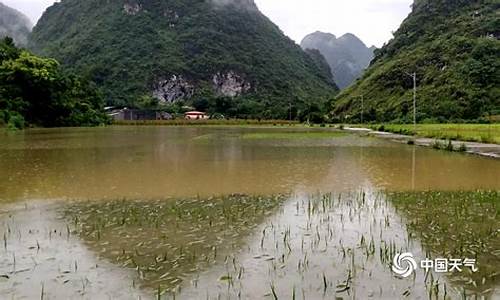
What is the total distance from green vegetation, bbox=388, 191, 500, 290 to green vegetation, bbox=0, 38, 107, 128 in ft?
175

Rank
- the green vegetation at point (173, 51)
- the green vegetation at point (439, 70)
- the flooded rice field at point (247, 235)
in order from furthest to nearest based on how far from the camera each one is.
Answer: the green vegetation at point (173, 51), the green vegetation at point (439, 70), the flooded rice field at point (247, 235)

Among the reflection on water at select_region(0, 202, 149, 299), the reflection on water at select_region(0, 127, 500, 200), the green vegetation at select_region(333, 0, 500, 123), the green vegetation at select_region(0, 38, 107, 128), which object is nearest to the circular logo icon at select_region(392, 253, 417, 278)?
the reflection on water at select_region(0, 202, 149, 299)

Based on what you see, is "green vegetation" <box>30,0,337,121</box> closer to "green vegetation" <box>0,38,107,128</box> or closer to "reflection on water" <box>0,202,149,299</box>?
"green vegetation" <box>0,38,107,128</box>

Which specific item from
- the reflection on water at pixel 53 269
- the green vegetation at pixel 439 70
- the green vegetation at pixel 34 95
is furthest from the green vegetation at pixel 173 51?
the reflection on water at pixel 53 269

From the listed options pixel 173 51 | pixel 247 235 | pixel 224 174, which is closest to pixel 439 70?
pixel 224 174

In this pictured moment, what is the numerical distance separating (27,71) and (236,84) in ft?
335

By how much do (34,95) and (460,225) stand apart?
66.2 m

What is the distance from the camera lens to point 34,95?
64.4m

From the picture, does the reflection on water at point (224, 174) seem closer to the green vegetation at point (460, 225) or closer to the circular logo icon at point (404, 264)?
the green vegetation at point (460, 225)

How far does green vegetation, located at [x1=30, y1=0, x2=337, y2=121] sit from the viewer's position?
137 meters

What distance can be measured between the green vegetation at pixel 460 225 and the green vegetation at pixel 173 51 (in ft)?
352

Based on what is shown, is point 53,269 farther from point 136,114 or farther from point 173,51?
point 173,51

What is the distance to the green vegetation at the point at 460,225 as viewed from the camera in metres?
5.73

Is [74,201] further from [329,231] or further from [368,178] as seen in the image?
[368,178]
